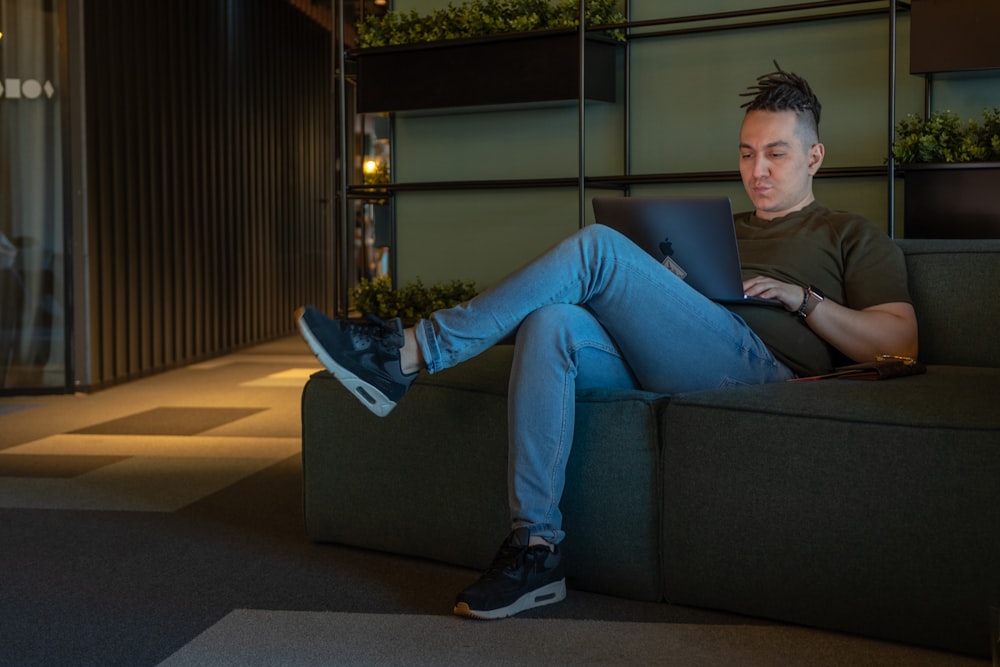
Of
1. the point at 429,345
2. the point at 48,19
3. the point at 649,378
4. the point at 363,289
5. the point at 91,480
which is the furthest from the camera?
the point at 48,19

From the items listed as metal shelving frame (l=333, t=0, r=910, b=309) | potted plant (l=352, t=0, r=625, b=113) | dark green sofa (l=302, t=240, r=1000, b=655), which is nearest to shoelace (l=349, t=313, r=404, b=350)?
dark green sofa (l=302, t=240, r=1000, b=655)

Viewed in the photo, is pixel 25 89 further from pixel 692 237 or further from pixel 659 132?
pixel 692 237

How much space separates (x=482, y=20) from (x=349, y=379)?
2.54 m

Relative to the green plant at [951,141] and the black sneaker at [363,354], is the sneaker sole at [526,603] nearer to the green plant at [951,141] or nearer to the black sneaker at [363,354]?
the black sneaker at [363,354]

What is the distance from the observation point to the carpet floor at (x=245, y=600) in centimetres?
190

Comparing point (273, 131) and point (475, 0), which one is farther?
point (273, 131)

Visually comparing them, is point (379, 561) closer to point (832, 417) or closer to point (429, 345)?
point (429, 345)

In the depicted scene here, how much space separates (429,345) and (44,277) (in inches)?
149

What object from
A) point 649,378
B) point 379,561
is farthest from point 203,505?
point 649,378

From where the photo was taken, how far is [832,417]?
6.41ft

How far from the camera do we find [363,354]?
2082 millimetres

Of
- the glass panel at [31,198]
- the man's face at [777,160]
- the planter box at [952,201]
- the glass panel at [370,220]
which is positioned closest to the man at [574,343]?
the man's face at [777,160]

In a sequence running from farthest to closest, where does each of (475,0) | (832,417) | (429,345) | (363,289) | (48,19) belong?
1. (48,19)
2. (363,289)
3. (475,0)
4. (429,345)
5. (832,417)

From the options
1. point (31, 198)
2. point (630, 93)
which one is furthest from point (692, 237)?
point (31, 198)
